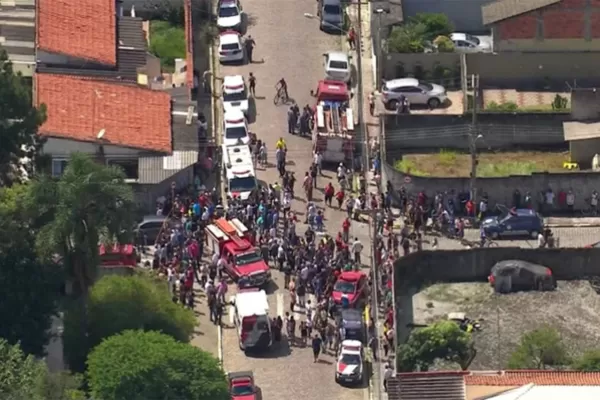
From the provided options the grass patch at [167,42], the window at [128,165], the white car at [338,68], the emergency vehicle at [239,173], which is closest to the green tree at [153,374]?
the emergency vehicle at [239,173]

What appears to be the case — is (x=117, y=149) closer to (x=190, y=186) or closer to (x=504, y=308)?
(x=190, y=186)

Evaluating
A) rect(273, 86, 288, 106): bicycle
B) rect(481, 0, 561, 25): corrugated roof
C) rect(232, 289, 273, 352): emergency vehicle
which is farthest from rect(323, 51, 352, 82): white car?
rect(232, 289, 273, 352): emergency vehicle

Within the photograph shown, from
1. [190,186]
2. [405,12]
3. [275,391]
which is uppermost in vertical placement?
[405,12]

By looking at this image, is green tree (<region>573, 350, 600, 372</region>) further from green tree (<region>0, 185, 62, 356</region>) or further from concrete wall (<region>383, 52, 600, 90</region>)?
concrete wall (<region>383, 52, 600, 90</region>)

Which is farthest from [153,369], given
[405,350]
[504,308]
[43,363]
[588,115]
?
[588,115]

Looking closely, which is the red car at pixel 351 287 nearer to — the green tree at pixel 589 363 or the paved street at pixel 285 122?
the paved street at pixel 285 122

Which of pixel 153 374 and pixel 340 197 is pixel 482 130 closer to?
pixel 340 197

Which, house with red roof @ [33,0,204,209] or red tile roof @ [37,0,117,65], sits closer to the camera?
house with red roof @ [33,0,204,209]

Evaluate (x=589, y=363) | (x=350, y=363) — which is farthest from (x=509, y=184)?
(x=350, y=363)
